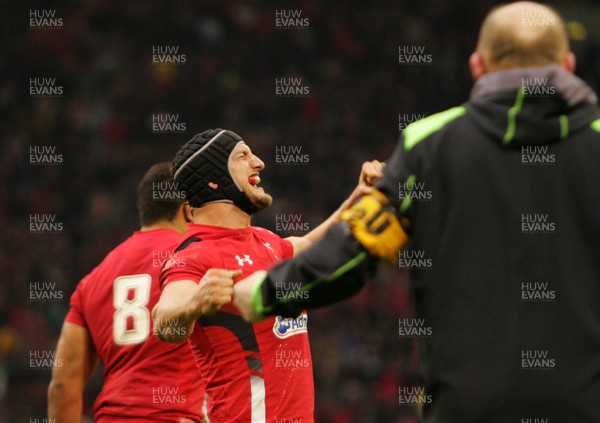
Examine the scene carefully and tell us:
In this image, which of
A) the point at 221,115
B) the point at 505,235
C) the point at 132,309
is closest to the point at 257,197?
the point at 132,309

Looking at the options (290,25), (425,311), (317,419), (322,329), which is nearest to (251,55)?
(290,25)

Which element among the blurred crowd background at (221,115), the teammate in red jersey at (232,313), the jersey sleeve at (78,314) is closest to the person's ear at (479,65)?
the teammate in red jersey at (232,313)

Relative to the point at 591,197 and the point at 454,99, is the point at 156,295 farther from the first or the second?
the point at 454,99

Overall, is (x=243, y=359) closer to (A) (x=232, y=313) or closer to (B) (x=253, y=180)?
(A) (x=232, y=313)

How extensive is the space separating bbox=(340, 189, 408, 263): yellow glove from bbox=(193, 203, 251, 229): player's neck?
2185 millimetres

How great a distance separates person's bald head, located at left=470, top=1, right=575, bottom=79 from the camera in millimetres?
2625

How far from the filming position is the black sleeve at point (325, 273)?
8.86 feet

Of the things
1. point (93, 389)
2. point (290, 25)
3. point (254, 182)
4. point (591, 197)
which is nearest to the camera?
point (591, 197)

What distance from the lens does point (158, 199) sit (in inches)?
234

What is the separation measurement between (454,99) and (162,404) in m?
12.9

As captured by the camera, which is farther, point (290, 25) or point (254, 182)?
point (290, 25)

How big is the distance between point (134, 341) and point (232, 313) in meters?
1.26

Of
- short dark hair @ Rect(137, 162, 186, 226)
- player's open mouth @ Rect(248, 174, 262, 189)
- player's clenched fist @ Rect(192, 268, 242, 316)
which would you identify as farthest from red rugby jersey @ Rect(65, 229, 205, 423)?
player's clenched fist @ Rect(192, 268, 242, 316)

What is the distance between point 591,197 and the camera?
2.58 meters
